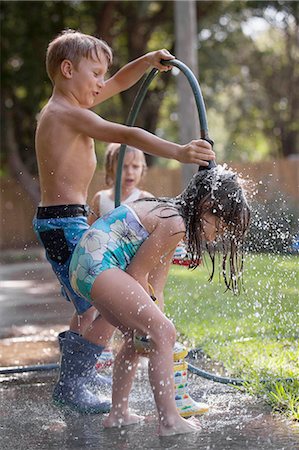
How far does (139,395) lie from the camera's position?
3.82m

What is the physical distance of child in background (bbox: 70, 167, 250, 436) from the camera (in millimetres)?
3111

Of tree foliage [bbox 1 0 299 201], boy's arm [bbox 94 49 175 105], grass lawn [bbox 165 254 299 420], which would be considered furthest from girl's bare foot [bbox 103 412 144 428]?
tree foliage [bbox 1 0 299 201]

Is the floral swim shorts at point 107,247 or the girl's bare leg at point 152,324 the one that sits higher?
the floral swim shorts at point 107,247

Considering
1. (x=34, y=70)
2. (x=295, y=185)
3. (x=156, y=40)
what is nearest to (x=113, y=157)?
(x=295, y=185)

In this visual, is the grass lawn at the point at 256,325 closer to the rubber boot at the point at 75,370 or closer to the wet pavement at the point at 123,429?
the wet pavement at the point at 123,429

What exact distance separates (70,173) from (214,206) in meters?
0.83

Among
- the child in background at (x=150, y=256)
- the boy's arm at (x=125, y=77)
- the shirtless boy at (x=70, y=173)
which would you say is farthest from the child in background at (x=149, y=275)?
the boy's arm at (x=125, y=77)

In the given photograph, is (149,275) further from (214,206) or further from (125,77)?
(125,77)

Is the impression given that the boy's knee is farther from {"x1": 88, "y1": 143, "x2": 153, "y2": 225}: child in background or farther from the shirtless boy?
{"x1": 88, "y1": 143, "x2": 153, "y2": 225}: child in background

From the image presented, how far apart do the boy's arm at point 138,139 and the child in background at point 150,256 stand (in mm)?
79

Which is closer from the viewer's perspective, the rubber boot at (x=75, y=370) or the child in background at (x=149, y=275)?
the child in background at (x=149, y=275)

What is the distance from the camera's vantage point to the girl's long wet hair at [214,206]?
3.21 meters

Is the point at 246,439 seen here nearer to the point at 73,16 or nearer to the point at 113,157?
the point at 113,157

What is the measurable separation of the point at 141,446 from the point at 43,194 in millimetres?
1352
